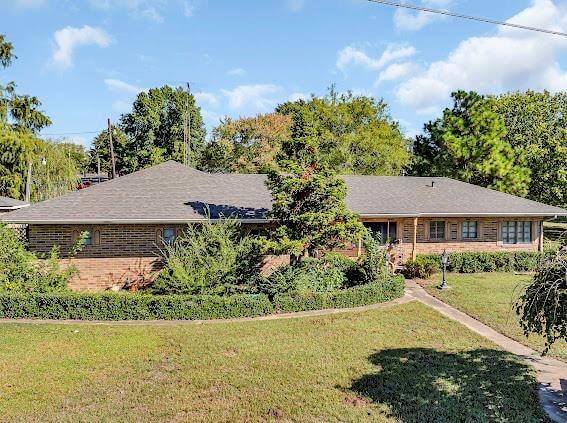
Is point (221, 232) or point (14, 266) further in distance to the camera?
point (221, 232)

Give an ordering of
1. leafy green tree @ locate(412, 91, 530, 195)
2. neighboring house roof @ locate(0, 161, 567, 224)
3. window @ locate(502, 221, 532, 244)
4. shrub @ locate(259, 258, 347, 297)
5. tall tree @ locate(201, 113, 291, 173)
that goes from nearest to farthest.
A: shrub @ locate(259, 258, 347, 297), neighboring house roof @ locate(0, 161, 567, 224), window @ locate(502, 221, 532, 244), leafy green tree @ locate(412, 91, 530, 195), tall tree @ locate(201, 113, 291, 173)

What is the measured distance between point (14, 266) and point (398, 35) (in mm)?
12704

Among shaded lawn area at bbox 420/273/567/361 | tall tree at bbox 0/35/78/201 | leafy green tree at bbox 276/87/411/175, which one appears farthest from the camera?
leafy green tree at bbox 276/87/411/175

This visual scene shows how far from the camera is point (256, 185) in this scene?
64.2ft

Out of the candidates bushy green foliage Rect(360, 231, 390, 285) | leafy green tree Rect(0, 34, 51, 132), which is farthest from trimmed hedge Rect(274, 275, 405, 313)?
leafy green tree Rect(0, 34, 51, 132)

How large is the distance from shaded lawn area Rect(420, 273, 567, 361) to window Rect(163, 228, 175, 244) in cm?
943

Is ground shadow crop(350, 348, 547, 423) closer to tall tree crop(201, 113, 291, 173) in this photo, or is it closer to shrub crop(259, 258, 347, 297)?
shrub crop(259, 258, 347, 297)

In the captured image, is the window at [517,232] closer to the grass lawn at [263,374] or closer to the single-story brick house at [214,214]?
the single-story brick house at [214,214]

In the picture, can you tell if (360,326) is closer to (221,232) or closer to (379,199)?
(221,232)

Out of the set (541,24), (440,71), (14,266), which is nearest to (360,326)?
(541,24)

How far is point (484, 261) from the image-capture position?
1852 cm

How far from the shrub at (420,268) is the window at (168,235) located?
369 inches

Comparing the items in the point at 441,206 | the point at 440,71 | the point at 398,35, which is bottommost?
the point at 441,206

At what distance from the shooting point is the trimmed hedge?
39.9 feet
